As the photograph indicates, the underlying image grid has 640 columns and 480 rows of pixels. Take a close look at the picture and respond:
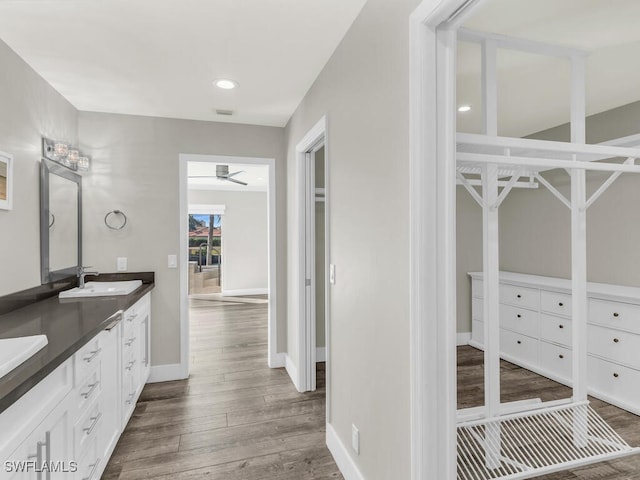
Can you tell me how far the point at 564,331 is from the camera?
334 centimetres

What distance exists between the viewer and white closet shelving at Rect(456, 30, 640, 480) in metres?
1.78

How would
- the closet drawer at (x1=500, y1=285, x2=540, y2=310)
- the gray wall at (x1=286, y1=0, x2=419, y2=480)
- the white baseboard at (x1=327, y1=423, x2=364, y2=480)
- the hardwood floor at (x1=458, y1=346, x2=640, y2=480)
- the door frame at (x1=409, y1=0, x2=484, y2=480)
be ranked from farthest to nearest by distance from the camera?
the closet drawer at (x1=500, y1=285, x2=540, y2=310) → the hardwood floor at (x1=458, y1=346, x2=640, y2=480) → the white baseboard at (x1=327, y1=423, x2=364, y2=480) → the gray wall at (x1=286, y1=0, x2=419, y2=480) → the door frame at (x1=409, y1=0, x2=484, y2=480)

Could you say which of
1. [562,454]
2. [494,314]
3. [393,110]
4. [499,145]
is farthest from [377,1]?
[562,454]

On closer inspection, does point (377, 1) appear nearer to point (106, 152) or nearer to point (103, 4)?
point (103, 4)

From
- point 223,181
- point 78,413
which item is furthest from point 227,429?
point 223,181

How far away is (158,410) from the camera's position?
9.15 ft

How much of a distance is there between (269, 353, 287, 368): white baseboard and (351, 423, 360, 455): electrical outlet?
71.5 inches

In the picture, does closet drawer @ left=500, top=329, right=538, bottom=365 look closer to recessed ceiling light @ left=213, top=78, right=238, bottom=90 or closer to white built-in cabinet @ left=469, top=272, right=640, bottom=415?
white built-in cabinet @ left=469, top=272, right=640, bottom=415

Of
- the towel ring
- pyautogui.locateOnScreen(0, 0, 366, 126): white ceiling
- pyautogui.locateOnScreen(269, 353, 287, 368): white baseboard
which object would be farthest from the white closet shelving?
the towel ring

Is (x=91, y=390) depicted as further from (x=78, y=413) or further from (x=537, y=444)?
(x=537, y=444)

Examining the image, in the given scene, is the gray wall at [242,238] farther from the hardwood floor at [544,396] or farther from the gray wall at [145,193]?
the hardwood floor at [544,396]

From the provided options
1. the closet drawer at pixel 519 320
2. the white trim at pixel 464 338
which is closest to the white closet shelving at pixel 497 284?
the closet drawer at pixel 519 320

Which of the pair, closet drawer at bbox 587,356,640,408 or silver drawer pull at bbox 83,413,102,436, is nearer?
silver drawer pull at bbox 83,413,102,436

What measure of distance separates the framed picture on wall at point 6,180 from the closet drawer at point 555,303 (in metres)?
4.35
